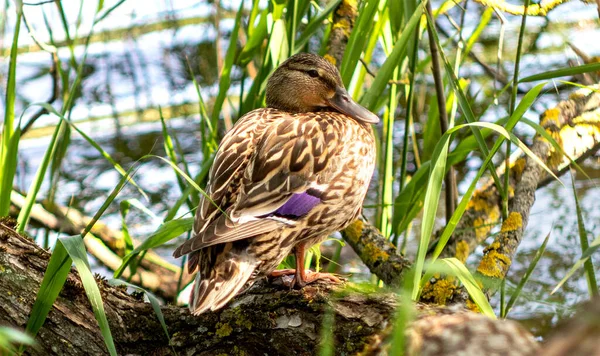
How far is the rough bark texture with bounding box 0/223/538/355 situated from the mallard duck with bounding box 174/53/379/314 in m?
0.11

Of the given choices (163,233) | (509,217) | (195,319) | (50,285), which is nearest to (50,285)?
(50,285)

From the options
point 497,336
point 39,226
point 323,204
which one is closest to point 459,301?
point 323,204

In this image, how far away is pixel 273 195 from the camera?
3.11m

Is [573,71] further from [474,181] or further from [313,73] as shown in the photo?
[313,73]

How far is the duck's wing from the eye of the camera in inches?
118

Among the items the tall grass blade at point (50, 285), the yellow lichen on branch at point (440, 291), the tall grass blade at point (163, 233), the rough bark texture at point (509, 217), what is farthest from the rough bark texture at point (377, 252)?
the tall grass blade at point (50, 285)

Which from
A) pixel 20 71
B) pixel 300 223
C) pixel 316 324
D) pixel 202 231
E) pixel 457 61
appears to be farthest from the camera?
pixel 20 71

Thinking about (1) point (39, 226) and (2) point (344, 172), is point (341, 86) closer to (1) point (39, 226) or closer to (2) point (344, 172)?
(2) point (344, 172)

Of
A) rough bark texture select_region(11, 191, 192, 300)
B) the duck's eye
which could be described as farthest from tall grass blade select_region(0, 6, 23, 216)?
rough bark texture select_region(11, 191, 192, 300)

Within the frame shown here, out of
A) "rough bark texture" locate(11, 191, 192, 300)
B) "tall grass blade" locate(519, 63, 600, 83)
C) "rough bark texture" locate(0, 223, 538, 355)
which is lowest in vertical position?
"rough bark texture" locate(11, 191, 192, 300)

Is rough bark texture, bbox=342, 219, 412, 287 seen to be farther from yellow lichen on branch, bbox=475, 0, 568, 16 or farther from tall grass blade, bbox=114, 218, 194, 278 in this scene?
yellow lichen on branch, bbox=475, 0, 568, 16

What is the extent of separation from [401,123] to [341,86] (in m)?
2.82

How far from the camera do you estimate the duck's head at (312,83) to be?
383 cm

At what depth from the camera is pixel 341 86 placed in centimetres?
385
